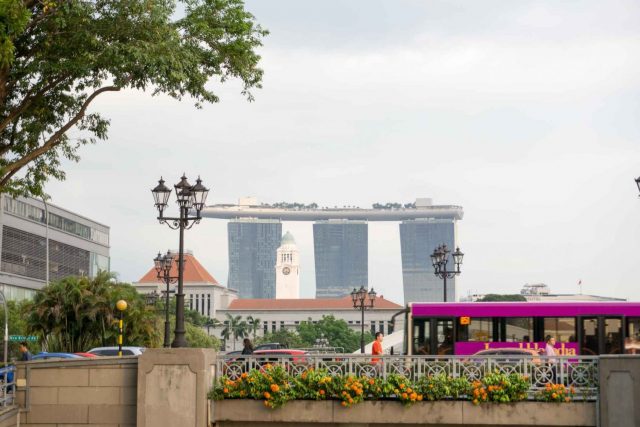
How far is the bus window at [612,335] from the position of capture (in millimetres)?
33688

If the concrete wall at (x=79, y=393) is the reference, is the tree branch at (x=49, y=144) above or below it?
above

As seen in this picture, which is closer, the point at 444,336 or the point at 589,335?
the point at 589,335

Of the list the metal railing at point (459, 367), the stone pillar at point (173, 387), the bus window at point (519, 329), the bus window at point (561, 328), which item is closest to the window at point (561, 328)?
the bus window at point (561, 328)

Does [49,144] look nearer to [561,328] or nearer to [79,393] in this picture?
[79,393]

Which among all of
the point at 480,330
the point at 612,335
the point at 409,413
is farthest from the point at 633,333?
the point at 409,413

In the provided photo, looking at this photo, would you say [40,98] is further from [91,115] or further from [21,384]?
[21,384]

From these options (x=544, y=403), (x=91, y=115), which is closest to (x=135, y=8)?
(x=91, y=115)

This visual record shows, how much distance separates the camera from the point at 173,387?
25.0 m

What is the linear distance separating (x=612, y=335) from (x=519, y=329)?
2843mm

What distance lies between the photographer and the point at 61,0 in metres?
25.0

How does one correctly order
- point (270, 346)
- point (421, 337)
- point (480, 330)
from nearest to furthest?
point (480, 330) < point (421, 337) < point (270, 346)

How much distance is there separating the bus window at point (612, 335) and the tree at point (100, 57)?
13.4m

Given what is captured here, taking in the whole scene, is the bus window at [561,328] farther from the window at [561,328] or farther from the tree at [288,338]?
the tree at [288,338]

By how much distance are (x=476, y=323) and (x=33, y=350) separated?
5011cm
